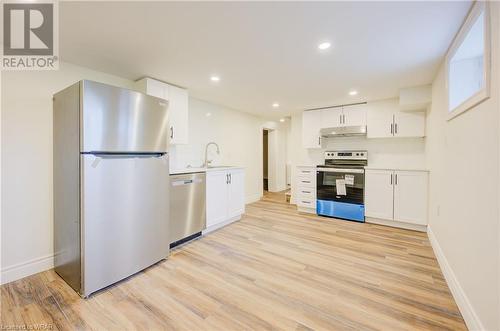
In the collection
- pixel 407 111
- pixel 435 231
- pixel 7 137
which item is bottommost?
pixel 435 231

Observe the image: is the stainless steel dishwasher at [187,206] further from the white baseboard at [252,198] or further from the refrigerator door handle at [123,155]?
the white baseboard at [252,198]

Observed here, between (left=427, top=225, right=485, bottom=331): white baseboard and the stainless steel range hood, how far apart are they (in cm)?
230

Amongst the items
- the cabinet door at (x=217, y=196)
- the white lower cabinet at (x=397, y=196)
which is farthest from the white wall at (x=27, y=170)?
the white lower cabinet at (x=397, y=196)

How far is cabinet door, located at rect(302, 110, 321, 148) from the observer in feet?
15.1

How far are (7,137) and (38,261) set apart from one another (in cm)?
128

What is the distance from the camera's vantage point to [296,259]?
2457 millimetres

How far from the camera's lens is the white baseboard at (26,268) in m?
1.99

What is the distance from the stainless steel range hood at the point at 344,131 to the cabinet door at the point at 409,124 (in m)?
0.53

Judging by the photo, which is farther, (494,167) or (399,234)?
(399,234)

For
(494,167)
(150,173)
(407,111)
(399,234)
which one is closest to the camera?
(494,167)

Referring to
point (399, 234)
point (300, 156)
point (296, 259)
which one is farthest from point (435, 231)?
point (300, 156)

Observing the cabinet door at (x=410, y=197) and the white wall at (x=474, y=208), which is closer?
the white wall at (x=474, y=208)

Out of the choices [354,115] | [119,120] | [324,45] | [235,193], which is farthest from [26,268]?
[354,115]

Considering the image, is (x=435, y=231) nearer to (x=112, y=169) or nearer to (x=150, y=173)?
(x=150, y=173)
